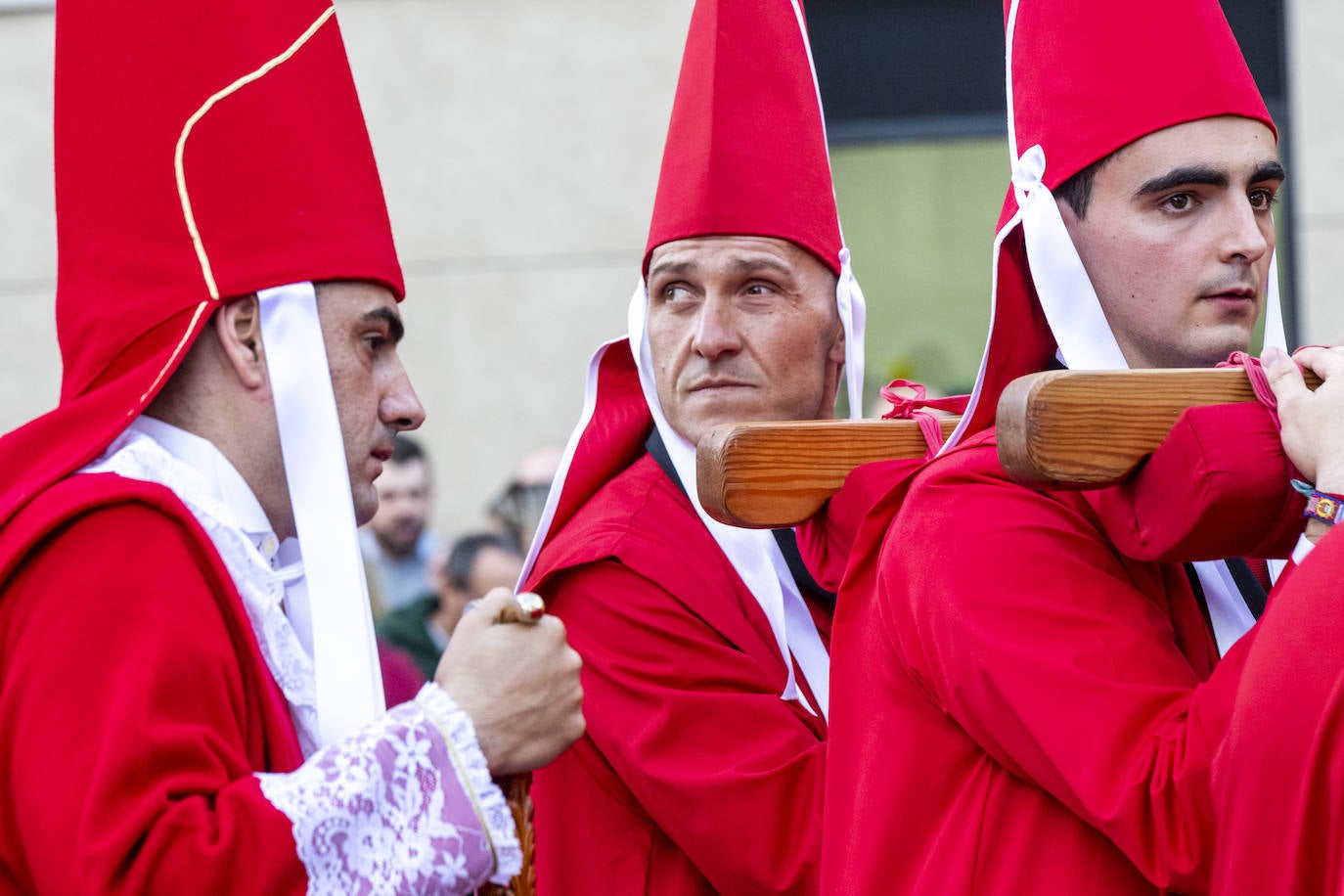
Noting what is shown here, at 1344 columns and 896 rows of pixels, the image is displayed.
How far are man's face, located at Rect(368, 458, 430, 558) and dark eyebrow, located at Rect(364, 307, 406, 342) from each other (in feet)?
12.5

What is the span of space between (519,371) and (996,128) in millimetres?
2286

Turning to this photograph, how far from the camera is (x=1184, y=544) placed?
1.75 meters

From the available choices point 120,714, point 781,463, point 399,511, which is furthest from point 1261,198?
point 399,511

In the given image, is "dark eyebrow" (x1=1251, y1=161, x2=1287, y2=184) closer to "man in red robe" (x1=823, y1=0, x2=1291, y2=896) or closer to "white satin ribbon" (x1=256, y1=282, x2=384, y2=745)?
"man in red robe" (x1=823, y1=0, x2=1291, y2=896)

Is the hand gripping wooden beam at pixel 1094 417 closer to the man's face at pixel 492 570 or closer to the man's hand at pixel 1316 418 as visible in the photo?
the man's hand at pixel 1316 418

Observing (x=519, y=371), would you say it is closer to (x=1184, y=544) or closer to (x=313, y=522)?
(x=313, y=522)

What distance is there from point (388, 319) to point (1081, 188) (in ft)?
3.21

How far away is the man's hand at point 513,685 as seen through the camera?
2236 mm

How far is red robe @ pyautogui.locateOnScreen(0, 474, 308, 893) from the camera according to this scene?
Answer: 77.2 inches

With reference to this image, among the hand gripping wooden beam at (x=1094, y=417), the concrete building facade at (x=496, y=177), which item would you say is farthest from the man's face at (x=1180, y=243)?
the concrete building facade at (x=496, y=177)

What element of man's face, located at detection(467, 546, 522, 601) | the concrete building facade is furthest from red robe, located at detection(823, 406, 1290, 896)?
the concrete building facade

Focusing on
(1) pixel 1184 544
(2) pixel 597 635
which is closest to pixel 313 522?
(2) pixel 597 635

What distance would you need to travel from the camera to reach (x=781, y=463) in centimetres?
242

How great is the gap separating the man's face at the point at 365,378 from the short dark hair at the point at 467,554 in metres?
3.03
